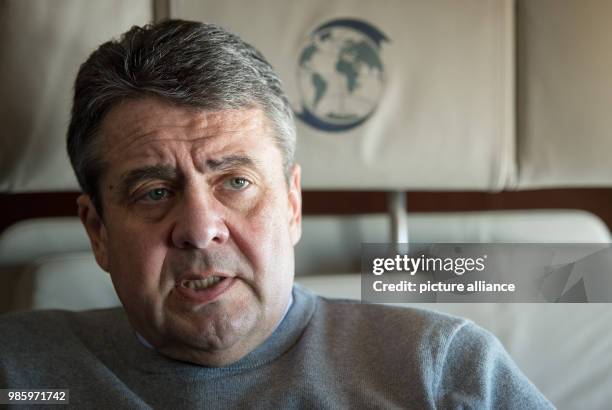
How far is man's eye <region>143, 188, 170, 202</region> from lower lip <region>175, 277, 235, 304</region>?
0.14 m

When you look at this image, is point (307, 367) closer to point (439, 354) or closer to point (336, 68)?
point (439, 354)

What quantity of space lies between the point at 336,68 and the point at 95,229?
0.54m

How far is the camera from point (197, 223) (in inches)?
43.8

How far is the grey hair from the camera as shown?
3.78 feet

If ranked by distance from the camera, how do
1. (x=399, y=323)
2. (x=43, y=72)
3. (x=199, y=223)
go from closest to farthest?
(x=199, y=223) → (x=399, y=323) → (x=43, y=72)

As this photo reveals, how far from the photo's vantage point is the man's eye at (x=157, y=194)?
118cm

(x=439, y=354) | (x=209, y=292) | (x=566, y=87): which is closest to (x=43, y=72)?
(x=209, y=292)

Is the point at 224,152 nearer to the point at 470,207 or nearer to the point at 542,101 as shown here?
the point at 542,101

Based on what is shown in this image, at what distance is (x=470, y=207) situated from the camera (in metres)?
1.81

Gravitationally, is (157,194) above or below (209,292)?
above

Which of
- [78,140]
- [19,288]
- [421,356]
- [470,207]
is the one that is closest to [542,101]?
[470,207]

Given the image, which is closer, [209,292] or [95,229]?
[209,292]

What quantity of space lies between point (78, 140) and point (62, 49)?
0.27 metres

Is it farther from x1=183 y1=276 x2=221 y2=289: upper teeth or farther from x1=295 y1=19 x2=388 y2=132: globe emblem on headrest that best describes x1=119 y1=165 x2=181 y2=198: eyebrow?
x1=295 y1=19 x2=388 y2=132: globe emblem on headrest
